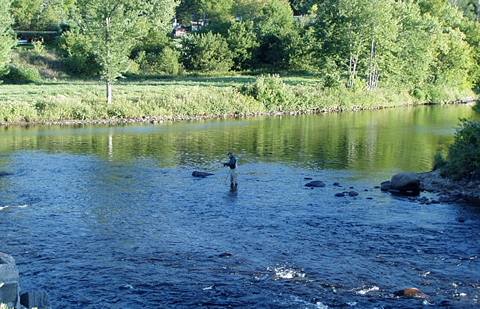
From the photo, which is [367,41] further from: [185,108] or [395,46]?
[185,108]

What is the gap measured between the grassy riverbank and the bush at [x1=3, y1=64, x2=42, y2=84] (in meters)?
4.97

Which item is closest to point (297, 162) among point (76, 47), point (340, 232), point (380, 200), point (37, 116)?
point (380, 200)

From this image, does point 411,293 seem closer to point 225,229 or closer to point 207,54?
point 225,229

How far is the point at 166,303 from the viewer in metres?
23.9

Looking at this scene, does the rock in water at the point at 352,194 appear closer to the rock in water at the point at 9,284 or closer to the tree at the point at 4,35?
the rock in water at the point at 9,284

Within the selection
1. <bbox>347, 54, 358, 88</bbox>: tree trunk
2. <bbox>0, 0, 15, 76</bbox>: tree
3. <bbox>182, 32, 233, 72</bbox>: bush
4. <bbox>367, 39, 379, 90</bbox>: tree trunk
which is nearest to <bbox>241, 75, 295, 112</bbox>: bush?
<bbox>347, 54, 358, 88</bbox>: tree trunk

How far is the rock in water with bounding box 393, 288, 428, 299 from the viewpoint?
24453mm

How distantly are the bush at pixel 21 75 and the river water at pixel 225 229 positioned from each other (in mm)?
44967

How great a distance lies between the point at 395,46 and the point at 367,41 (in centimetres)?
560

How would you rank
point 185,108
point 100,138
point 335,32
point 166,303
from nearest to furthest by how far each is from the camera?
point 166,303, point 100,138, point 185,108, point 335,32

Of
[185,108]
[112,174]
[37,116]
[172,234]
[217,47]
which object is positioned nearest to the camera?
[172,234]

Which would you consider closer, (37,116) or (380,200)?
(380,200)

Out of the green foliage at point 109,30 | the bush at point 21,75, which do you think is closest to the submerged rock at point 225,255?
the green foliage at point 109,30

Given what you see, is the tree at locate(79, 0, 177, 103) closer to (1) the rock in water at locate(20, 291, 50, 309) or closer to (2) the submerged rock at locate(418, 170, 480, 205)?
(2) the submerged rock at locate(418, 170, 480, 205)
